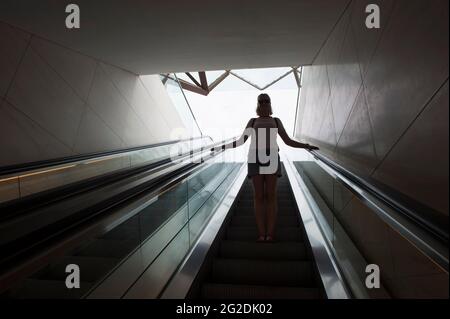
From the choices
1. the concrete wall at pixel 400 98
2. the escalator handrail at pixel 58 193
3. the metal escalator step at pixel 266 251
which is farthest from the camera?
the metal escalator step at pixel 266 251

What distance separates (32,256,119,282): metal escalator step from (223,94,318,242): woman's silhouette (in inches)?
69.6

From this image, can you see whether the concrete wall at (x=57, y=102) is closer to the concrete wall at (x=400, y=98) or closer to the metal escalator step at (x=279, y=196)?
the metal escalator step at (x=279, y=196)

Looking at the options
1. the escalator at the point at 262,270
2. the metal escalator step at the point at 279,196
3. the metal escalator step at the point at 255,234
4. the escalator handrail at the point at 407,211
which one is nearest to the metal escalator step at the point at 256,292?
the escalator at the point at 262,270

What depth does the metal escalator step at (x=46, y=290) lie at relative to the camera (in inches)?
61.7

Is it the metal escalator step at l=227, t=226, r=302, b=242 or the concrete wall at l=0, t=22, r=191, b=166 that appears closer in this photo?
the metal escalator step at l=227, t=226, r=302, b=242

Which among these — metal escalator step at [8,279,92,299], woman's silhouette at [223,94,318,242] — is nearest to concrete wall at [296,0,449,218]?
woman's silhouette at [223,94,318,242]

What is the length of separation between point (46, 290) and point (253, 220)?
3247 mm

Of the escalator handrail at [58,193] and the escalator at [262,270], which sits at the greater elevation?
the escalator handrail at [58,193]

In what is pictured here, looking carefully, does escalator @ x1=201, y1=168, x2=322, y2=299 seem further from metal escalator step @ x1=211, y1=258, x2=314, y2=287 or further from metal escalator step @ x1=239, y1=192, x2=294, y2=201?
metal escalator step @ x1=239, y1=192, x2=294, y2=201

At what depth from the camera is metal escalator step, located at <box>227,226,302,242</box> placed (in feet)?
13.2

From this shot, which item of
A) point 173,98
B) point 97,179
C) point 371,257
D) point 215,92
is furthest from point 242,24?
point 215,92

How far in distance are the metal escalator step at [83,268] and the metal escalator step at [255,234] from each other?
2.03m
